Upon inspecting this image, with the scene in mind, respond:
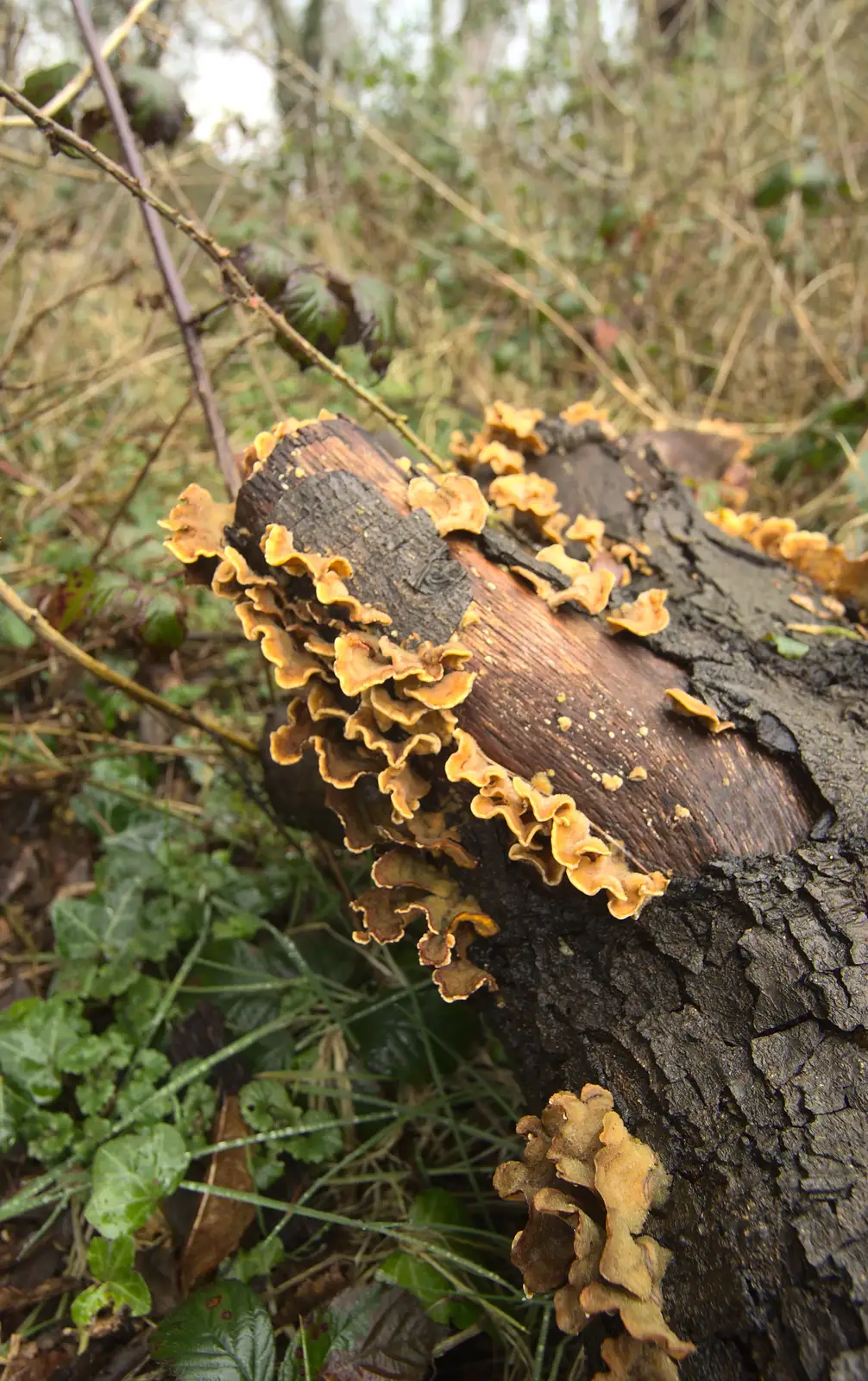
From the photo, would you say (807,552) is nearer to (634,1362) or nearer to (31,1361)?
(634,1362)

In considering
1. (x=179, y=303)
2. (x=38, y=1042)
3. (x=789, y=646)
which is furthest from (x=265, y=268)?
(x=38, y=1042)

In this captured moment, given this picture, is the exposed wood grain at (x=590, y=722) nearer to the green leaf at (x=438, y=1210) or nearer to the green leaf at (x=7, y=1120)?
the green leaf at (x=438, y=1210)

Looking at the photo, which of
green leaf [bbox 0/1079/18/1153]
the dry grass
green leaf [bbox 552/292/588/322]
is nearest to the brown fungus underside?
green leaf [bbox 0/1079/18/1153]

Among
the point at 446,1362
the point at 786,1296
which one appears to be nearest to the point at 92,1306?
the point at 446,1362

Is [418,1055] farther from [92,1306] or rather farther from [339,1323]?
[92,1306]

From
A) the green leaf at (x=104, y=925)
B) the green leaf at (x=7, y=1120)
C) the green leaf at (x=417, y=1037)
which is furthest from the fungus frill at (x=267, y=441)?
the green leaf at (x=7, y=1120)

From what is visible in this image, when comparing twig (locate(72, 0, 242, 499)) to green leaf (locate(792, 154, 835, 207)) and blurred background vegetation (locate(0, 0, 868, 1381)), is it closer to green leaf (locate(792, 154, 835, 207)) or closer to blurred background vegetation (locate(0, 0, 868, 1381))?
blurred background vegetation (locate(0, 0, 868, 1381))
